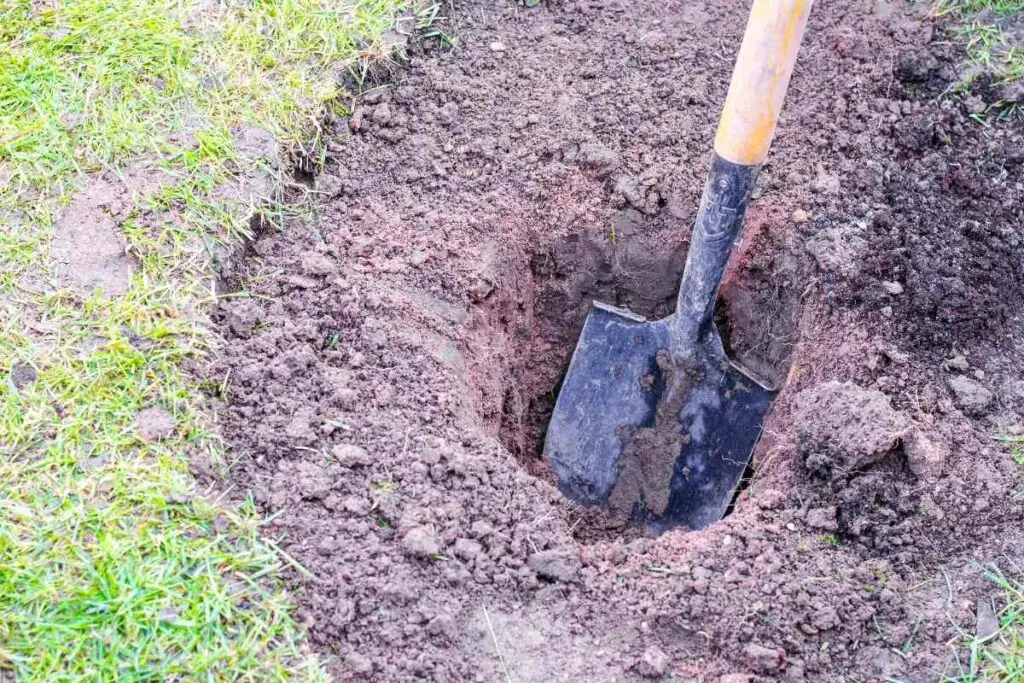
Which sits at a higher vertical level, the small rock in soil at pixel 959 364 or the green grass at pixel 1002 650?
the small rock in soil at pixel 959 364

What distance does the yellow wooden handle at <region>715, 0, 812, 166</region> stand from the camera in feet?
6.40

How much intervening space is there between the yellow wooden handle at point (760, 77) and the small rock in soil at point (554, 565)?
3.48ft

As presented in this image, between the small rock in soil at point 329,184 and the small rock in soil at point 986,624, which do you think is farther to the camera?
the small rock in soil at point 329,184

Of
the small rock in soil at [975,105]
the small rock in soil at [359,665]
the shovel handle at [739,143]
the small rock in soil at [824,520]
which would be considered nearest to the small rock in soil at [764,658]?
the small rock in soil at [824,520]

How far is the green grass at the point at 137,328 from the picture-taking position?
189 centimetres

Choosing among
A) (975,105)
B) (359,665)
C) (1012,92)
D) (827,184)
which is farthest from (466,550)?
(1012,92)

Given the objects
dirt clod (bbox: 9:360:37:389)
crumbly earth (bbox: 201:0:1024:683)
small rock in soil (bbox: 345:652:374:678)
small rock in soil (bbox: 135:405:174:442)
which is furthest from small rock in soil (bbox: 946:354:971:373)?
dirt clod (bbox: 9:360:37:389)

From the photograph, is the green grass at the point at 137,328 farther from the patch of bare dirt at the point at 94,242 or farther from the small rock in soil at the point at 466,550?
the small rock in soil at the point at 466,550

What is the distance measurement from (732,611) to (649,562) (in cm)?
23

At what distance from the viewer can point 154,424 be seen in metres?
2.12

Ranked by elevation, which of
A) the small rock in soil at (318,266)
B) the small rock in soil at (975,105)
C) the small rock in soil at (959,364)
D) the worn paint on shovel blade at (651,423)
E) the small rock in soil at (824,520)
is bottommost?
the worn paint on shovel blade at (651,423)

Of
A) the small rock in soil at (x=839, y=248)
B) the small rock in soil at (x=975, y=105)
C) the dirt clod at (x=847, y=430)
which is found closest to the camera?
the dirt clod at (x=847, y=430)

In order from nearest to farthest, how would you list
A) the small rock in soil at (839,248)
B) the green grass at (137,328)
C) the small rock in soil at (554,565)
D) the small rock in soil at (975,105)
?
the green grass at (137,328) → the small rock in soil at (554,565) → the small rock in soil at (839,248) → the small rock in soil at (975,105)

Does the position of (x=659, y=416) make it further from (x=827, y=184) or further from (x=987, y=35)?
(x=987, y=35)
